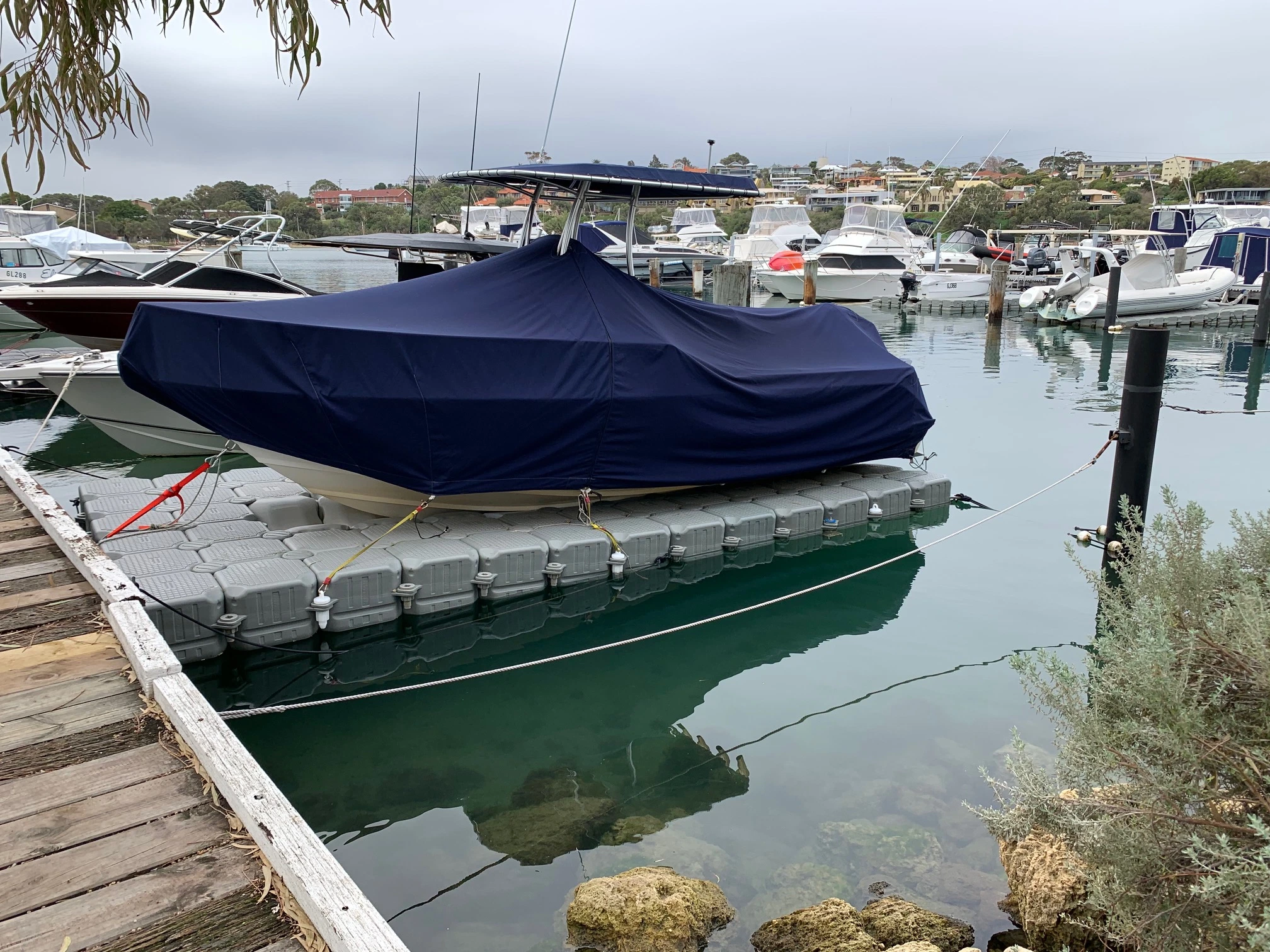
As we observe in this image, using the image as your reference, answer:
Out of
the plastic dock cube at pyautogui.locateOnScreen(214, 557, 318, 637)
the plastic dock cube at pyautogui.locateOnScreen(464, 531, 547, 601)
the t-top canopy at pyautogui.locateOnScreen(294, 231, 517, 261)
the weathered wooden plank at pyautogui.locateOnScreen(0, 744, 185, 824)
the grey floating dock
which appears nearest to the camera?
the weathered wooden plank at pyautogui.locateOnScreen(0, 744, 185, 824)

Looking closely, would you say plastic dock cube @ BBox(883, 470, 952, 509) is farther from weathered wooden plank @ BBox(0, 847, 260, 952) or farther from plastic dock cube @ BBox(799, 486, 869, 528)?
weathered wooden plank @ BBox(0, 847, 260, 952)

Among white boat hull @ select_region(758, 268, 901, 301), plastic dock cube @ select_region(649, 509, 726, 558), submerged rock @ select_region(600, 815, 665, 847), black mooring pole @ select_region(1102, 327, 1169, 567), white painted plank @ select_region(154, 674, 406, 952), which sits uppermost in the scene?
white boat hull @ select_region(758, 268, 901, 301)

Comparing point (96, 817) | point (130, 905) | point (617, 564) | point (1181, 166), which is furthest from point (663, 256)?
point (1181, 166)

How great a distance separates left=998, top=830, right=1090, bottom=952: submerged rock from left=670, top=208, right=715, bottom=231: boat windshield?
51564mm

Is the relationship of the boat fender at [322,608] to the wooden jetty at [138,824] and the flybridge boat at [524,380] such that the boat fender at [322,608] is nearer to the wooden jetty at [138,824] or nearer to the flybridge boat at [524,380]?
the flybridge boat at [524,380]

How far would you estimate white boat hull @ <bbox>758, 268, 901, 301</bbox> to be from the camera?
123 feet

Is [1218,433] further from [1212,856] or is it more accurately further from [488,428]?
[1212,856]

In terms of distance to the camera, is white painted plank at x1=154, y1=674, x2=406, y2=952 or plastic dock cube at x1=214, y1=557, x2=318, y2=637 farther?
plastic dock cube at x1=214, y1=557, x2=318, y2=637

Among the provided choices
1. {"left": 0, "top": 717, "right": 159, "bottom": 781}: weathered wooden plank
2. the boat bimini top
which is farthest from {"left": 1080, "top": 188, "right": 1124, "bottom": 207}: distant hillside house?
{"left": 0, "top": 717, "right": 159, "bottom": 781}: weathered wooden plank

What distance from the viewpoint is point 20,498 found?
289 inches

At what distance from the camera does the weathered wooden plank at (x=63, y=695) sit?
409 cm

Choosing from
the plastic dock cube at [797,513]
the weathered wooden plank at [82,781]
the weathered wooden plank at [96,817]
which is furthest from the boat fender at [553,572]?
the weathered wooden plank at [96,817]

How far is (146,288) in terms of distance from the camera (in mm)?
15242

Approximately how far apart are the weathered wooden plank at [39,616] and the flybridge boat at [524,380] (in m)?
2.29
